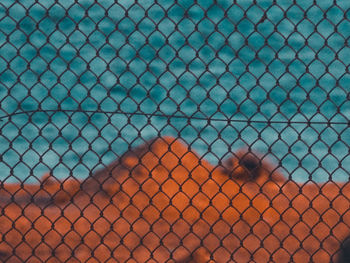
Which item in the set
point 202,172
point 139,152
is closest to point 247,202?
point 202,172

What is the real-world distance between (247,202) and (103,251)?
98 cm

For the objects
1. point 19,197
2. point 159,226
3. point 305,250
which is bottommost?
point 19,197

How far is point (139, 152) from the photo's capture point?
5031mm

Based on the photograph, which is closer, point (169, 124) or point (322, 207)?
point (169, 124)

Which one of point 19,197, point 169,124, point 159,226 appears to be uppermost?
point 169,124

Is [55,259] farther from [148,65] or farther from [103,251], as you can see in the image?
[148,65]

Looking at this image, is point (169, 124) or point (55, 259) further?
point (55, 259)

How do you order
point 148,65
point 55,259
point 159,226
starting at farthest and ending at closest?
point 159,226 → point 55,259 → point 148,65

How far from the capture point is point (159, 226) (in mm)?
4934

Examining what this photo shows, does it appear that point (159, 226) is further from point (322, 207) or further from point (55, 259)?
point (322, 207)

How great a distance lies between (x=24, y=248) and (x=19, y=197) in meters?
0.50

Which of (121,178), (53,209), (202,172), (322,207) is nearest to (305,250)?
(322,207)

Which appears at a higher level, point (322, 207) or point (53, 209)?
point (322, 207)

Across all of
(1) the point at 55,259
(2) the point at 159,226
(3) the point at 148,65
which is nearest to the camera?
(3) the point at 148,65
